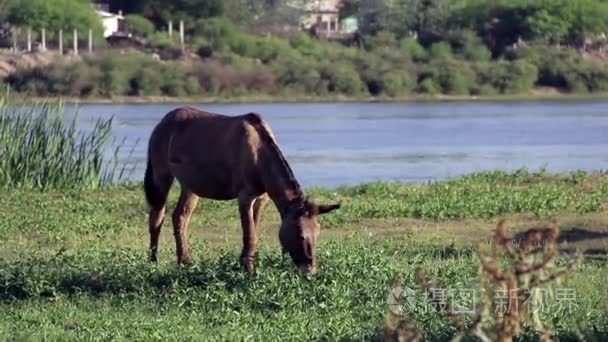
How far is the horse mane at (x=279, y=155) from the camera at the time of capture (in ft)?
36.3

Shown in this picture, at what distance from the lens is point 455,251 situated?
43.9 ft

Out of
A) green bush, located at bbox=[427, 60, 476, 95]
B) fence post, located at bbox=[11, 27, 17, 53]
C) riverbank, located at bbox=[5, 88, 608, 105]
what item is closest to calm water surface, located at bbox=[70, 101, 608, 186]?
riverbank, located at bbox=[5, 88, 608, 105]

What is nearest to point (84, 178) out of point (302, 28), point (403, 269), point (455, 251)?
point (455, 251)

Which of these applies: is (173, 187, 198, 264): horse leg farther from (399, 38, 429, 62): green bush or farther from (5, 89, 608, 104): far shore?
(399, 38, 429, 62): green bush

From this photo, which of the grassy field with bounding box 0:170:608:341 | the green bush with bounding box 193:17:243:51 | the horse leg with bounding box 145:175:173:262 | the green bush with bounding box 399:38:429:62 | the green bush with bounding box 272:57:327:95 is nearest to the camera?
the grassy field with bounding box 0:170:608:341

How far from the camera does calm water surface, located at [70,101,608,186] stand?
1087 inches

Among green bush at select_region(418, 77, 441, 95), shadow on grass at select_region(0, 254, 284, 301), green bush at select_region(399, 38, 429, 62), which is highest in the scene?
shadow on grass at select_region(0, 254, 284, 301)

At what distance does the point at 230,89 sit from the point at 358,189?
3048cm

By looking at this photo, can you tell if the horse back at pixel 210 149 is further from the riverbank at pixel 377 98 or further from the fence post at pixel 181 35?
the fence post at pixel 181 35

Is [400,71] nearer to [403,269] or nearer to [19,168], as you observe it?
[19,168]

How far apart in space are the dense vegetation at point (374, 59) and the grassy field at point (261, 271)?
27930mm

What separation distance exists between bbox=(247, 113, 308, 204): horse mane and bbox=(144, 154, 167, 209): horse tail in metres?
1.39

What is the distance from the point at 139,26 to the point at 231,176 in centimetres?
4559

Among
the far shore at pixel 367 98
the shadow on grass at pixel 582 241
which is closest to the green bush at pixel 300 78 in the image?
the far shore at pixel 367 98
